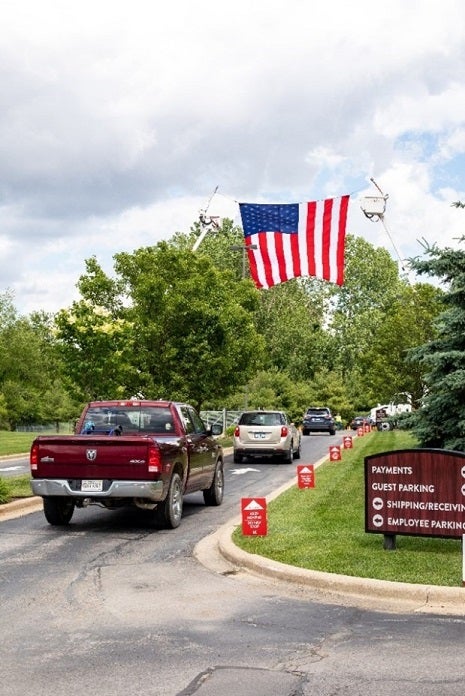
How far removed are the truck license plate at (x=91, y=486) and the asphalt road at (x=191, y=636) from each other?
1564mm

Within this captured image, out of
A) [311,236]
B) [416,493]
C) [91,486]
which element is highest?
[311,236]

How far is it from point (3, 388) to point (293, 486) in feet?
176

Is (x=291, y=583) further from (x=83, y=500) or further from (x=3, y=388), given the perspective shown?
(x=3, y=388)

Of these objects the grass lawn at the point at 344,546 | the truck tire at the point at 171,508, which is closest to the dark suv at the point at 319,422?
the grass lawn at the point at 344,546

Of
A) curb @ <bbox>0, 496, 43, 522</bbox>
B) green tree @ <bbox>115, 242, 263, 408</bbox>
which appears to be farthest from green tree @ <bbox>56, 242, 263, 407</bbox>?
curb @ <bbox>0, 496, 43, 522</bbox>

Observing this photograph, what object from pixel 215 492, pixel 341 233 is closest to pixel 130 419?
pixel 215 492

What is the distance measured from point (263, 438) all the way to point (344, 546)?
1728cm

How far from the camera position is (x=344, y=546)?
1032 centimetres

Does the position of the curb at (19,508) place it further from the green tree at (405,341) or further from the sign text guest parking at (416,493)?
the green tree at (405,341)

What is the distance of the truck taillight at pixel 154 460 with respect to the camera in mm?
12211

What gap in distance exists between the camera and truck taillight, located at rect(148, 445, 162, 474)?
1221cm

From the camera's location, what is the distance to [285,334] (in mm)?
76625

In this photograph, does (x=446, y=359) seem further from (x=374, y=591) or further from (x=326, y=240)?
(x=326, y=240)

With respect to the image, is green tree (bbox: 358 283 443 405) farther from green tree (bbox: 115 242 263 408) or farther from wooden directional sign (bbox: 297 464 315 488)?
wooden directional sign (bbox: 297 464 315 488)
